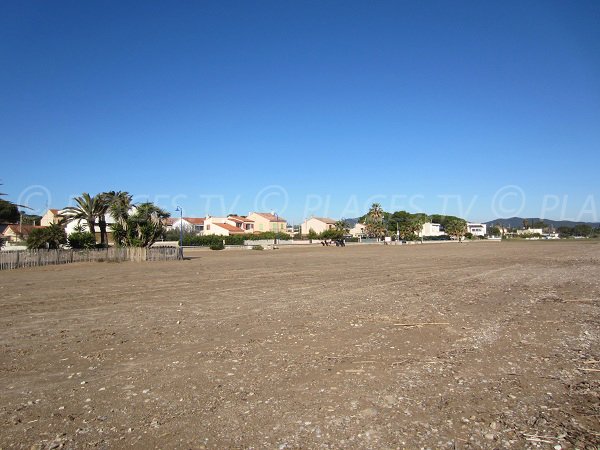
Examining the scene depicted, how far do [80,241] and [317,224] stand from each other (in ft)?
337

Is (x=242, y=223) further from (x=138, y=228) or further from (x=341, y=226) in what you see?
(x=138, y=228)

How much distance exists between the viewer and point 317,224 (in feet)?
463

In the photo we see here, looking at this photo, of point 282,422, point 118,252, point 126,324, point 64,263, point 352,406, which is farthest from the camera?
point 118,252

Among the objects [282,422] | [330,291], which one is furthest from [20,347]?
[330,291]

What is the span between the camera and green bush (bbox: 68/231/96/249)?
138 feet

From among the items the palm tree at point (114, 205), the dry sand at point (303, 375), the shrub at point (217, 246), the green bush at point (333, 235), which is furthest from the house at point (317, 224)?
the dry sand at point (303, 375)

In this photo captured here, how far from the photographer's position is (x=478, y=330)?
376 inches

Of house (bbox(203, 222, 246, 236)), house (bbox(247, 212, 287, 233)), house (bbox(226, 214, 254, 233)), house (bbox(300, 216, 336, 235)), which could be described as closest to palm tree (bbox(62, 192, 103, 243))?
house (bbox(203, 222, 246, 236))

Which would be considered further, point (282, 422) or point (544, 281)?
point (544, 281)

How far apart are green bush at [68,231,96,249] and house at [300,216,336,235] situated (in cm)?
9646

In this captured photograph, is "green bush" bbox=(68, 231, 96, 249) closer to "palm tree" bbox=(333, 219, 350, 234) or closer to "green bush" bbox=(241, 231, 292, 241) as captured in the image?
"green bush" bbox=(241, 231, 292, 241)

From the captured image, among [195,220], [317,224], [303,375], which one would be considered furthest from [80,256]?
[317,224]

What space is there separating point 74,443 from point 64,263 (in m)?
36.1

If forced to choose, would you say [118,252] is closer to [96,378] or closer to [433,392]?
[96,378]
